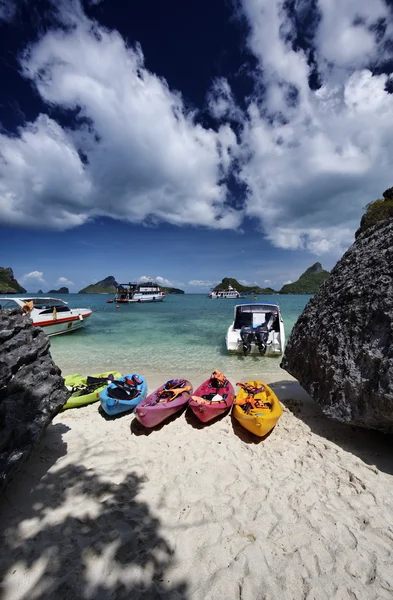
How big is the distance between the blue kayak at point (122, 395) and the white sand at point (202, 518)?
0.93m

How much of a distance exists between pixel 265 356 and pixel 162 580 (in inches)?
414

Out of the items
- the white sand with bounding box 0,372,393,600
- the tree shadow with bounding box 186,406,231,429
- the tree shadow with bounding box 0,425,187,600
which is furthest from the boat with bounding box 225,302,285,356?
the tree shadow with bounding box 0,425,187,600

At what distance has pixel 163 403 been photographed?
6043mm

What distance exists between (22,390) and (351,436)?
583cm

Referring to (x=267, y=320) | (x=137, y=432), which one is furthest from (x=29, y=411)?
(x=267, y=320)

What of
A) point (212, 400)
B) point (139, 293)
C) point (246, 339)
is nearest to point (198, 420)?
point (212, 400)

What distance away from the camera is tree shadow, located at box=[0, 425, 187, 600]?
2.50 metres

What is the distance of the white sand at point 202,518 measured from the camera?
257 cm

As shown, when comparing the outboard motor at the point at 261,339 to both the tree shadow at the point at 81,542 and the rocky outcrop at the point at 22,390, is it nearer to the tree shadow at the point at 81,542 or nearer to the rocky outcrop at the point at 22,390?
the tree shadow at the point at 81,542

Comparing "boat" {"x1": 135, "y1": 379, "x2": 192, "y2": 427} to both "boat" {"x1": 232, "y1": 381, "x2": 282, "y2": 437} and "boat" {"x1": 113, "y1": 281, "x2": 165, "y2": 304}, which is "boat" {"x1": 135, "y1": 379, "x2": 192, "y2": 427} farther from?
"boat" {"x1": 113, "y1": 281, "x2": 165, "y2": 304}

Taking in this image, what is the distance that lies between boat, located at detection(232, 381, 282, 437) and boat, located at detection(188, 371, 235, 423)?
0.27 m

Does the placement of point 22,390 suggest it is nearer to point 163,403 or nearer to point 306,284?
point 163,403

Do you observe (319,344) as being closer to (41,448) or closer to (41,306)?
(41,448)

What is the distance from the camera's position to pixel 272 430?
5.44m
